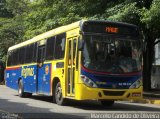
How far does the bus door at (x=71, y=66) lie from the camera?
16844mm

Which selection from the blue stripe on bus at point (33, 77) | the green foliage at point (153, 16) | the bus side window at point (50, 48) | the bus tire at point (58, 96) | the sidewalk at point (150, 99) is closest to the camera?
the bus tire at point (58, 96)

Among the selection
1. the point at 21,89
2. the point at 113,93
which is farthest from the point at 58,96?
the point at 21,89

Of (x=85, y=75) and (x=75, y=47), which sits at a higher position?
(x=75, y=47)

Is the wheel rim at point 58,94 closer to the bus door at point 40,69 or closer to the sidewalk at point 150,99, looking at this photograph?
the bus door at point 40,69

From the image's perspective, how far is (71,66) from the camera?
56.1 ft

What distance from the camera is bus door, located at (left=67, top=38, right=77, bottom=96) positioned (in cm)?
1684

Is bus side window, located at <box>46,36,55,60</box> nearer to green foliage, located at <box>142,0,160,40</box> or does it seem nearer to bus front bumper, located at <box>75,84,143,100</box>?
bus front bumper, located at <box>75,84,143,100</box>

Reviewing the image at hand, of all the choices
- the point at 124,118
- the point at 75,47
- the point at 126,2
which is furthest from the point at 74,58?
the point at 126,2

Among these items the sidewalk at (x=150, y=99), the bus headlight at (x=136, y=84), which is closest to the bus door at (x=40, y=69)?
the sidewalk at (x=150, y=99)

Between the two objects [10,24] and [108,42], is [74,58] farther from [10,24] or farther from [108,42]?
[10,24]

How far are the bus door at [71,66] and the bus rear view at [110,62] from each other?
0.76 metres

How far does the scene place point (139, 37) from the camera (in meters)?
17.0

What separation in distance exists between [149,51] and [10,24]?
24630mm

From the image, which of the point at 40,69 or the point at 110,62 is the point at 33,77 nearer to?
the point at 40,69
